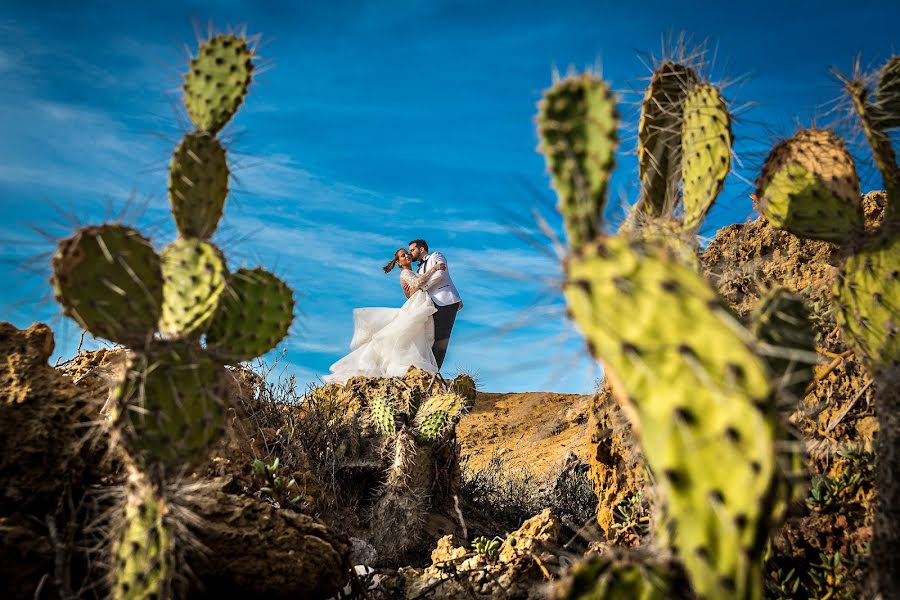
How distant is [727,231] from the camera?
5.05 meters

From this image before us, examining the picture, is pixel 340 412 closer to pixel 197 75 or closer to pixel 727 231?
pixel 727 231

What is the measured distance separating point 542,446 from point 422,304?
3.79 meters

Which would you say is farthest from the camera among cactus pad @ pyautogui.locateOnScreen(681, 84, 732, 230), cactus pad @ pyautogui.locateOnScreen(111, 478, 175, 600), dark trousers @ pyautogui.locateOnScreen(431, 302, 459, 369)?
dark trousers @ pyautogui.locateOnScreen(431, 302, 459, 369)

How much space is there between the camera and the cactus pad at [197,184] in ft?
8.17

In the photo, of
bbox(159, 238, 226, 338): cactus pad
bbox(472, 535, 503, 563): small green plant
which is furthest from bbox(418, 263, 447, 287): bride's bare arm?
bbox(159, 238, 226, 338): cactus pad

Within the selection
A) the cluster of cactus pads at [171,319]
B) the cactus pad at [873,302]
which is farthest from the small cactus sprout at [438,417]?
the cactus pad at [873,302]

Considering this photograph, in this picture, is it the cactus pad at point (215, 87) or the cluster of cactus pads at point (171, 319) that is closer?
the cluster of cactus pads at point (171, 319)

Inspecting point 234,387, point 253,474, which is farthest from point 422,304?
point 253,474

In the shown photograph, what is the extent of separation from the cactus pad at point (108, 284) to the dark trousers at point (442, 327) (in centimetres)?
758

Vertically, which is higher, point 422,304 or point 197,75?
point 422,304

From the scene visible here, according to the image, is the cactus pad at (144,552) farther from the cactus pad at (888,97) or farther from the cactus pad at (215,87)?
the cactus pad at (888,97)

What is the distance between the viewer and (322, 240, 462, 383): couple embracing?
29.4 ft

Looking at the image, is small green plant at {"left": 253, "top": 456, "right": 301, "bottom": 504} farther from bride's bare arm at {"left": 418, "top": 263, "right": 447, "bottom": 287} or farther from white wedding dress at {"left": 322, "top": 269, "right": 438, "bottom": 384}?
bride's bare arm at {"left": 418, "top": 263, "right": 447, "bottom": 287}

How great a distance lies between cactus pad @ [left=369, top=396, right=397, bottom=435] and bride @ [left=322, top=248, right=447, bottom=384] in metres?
2.47
